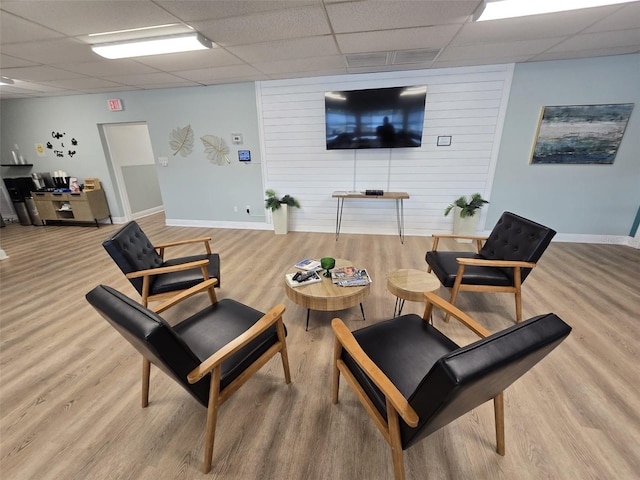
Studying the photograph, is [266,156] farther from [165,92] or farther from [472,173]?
[472,173]

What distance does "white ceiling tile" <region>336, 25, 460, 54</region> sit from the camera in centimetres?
240

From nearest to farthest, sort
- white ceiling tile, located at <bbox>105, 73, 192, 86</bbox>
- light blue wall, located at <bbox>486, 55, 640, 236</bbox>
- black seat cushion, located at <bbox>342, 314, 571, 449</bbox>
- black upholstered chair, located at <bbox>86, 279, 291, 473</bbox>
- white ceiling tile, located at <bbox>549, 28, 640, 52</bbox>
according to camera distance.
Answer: black seat cushion, located at <bbox>342, 314, 571, 449</bbox> → black upholstered chair, located at <bbox>86, 279, 291, 473</bbox> → white ceiling tile, located at <bbox>549, 28, 640, 52</bbox> → light blue wall, located at <bbox>486, 55, 640, 236</bbox> → white ceiling tile, located at <bbox>105, 73, 192, 86</bbox>

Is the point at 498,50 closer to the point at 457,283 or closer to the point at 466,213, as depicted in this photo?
the point at 466,213

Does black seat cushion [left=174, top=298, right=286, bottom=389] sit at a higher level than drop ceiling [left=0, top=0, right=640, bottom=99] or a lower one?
lower

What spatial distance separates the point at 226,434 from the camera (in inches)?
53.6

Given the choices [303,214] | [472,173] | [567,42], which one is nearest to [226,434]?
[303,214]

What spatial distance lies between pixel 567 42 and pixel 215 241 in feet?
16.8

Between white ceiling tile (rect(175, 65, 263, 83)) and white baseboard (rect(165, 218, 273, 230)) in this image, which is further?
white baseboard (rect(165, 218, 273, 230))

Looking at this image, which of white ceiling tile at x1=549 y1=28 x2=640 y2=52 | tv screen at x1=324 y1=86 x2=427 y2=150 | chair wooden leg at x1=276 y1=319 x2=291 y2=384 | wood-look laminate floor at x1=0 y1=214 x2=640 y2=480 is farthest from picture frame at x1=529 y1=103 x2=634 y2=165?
chair wooden leg at x1=276 y1=319 x2=291 y2=384

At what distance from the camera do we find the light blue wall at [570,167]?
3.25m

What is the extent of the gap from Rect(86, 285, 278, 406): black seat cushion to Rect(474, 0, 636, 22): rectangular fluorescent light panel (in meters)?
2.89

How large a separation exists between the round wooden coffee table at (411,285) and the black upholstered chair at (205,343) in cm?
95

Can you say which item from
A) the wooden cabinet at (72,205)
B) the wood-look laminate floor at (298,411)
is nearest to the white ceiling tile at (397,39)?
the wood-look laminate floor at (298,411)

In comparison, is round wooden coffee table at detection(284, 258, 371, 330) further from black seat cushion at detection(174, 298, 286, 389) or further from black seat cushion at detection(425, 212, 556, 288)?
black seat cushion at detection(425, 212, 556, 288)
